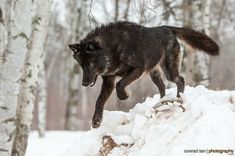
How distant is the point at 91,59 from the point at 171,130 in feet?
6.07

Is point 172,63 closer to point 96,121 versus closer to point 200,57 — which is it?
point 96,121

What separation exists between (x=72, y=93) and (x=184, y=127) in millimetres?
13404

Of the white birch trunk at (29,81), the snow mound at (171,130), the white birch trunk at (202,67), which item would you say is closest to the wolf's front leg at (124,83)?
the snow mound at (171,130)

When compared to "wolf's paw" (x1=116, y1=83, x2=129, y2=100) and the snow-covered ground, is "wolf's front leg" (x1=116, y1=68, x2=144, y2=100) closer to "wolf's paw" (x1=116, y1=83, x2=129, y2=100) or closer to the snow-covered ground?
"wolf's paw" (x1=116, y1=83, x2=129, y2=100)

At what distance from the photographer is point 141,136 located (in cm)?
625

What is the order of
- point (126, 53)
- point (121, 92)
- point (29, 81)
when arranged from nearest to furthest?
point (121, 92) < point (126, 53) < point (29, 81)

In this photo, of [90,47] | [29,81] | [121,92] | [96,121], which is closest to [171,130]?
[121,92]

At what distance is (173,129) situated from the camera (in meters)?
5.93

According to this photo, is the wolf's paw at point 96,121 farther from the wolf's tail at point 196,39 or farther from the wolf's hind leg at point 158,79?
the wolf's tail at point 196,39

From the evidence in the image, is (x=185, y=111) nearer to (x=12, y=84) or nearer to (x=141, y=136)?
(x=141, y=136)

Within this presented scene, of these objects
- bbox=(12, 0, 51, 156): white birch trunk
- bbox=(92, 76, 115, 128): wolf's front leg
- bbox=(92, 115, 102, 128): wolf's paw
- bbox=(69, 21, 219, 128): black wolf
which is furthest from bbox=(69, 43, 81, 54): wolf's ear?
bbox=(92, 115, 102, 128): wolf's paw

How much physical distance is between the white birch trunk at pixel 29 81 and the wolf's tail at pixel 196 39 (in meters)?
2.06

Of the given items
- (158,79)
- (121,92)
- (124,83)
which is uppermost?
(158,79)

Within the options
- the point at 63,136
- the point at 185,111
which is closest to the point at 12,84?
the point at 185,111
